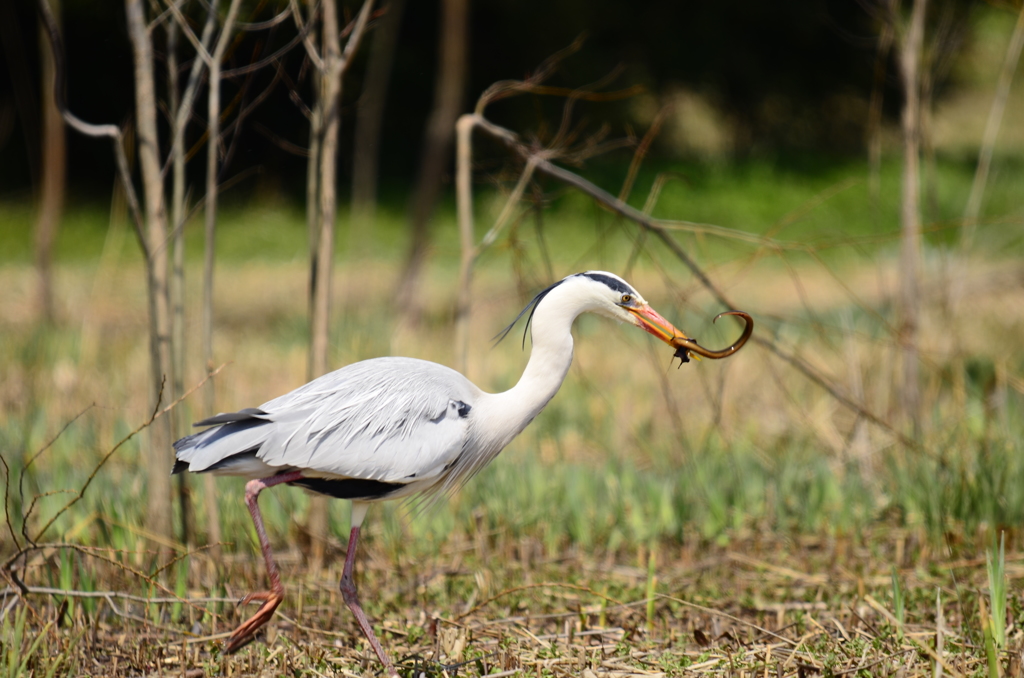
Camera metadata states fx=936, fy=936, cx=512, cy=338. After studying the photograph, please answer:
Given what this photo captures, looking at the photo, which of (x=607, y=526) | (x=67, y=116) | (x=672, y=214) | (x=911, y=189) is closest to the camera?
(x=67, y=116)

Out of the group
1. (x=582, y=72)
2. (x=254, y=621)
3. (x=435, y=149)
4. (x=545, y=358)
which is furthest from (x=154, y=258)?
(x=582, y=72)

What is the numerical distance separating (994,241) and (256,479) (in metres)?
12.7

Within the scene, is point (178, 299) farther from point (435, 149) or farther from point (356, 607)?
point (435, 149)

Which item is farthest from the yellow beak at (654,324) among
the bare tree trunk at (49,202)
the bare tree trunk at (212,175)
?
the bare tree trunk at (49,202)

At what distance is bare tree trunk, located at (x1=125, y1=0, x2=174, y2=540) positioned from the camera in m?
3.94

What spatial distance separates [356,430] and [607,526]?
6.45 feet

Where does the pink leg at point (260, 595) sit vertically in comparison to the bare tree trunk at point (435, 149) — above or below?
below

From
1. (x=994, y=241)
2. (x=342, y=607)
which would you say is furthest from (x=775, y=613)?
(x=994, y=241)

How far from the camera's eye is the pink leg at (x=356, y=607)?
3.12m

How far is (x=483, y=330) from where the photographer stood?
9438 millimetres

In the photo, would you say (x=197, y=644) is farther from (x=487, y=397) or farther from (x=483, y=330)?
(x=483, y=330)

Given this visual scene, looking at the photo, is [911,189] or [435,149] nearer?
[911,189]

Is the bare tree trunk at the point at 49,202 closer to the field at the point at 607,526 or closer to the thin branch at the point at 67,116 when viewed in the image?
the field at the point at 607,526

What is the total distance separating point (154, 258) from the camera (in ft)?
12.9
